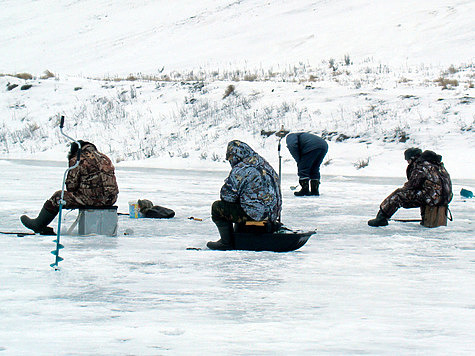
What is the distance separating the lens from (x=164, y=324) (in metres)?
4.49

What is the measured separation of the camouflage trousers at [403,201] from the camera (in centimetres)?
948

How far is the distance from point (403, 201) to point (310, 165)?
188 inches

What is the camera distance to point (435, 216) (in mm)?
9508

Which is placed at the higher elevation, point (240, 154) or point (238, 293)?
point (240, 154)

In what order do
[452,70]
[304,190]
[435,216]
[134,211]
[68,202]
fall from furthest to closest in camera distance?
[452,70], [304,190], [134,211], [435,216], [68,202]

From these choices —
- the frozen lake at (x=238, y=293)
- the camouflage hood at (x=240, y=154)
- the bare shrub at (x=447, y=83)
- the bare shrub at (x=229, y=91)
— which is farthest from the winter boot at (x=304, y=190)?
the bare shrub at (x=229, y=91)

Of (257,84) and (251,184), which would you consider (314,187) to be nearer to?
(251,184)

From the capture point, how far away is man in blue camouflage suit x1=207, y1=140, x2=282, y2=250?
7.14 metres

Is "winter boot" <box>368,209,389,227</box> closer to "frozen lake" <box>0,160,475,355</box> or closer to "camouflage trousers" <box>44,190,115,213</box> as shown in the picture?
"frozen lake" <box>0,160,475,355</box>

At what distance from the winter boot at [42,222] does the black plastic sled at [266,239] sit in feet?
7.27

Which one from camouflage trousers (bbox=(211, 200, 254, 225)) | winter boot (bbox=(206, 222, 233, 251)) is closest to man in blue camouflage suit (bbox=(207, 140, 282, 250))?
camouflage trousers (bbox=(211, 200, 254, 225))

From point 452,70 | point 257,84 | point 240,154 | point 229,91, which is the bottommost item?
point 240,154

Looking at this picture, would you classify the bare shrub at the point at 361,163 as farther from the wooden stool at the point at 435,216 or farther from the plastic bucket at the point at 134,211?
the plastic bucket at the point at 134,211

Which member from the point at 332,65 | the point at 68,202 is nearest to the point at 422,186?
the point at 68,202
